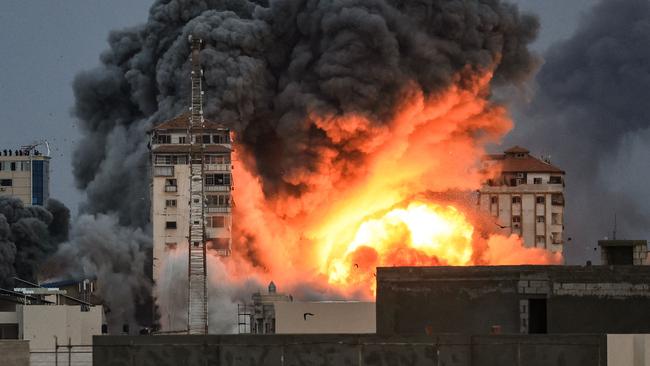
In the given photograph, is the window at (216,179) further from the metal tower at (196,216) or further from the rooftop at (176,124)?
the rooftop at (176,124)

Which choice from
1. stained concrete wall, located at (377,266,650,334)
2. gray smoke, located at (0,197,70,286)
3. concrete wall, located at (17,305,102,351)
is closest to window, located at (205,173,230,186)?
gray smoke, located at (0,197,70,286)

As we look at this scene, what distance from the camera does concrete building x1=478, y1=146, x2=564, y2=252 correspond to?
16538 cm

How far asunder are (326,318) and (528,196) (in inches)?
3260

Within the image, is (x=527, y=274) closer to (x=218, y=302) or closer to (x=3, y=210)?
(x=218, y=302)

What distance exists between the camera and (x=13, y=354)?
57.0 meters

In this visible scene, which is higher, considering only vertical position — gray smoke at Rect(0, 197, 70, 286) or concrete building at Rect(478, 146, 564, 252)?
concrete building at Rect(478, 146, 564, 252)

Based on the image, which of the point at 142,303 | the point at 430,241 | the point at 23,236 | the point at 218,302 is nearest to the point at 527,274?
the point at 430,241

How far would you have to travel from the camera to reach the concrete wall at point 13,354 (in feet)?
186

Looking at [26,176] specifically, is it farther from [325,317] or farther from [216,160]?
[325,317]

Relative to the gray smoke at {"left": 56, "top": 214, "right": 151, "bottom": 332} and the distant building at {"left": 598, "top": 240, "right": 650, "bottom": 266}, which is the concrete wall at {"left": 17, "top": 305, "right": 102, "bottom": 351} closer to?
the gray smoke at {"left": 56, "top": 214, "right": 151, "bottom": 332}

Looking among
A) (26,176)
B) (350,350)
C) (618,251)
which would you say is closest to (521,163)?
(26,176)

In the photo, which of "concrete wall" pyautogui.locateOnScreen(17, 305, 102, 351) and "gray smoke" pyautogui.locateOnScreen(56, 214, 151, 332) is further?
"gray smoke" pyautogui.locateOnScreen(56, 214, 151, 332)

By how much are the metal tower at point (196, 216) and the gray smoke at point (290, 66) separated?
2058 mm

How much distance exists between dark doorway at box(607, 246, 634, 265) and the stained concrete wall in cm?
723
